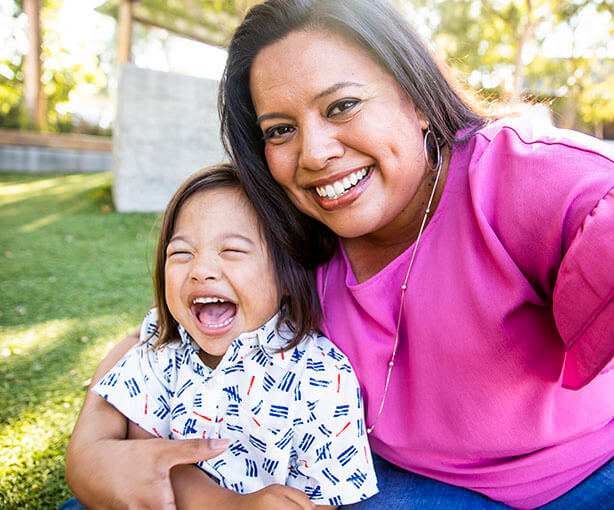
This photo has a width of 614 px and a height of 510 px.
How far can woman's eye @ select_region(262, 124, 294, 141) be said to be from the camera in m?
1.59

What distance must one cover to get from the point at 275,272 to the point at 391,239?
1.32ft

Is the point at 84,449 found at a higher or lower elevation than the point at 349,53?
lower

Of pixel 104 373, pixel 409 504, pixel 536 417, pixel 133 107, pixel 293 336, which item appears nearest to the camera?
pixel 536 417

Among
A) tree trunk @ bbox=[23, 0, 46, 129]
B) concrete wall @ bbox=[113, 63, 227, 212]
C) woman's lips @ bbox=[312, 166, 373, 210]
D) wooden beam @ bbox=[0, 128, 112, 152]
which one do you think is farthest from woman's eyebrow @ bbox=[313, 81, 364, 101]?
tree trunk @ bbox=[23, 0, 46, 129]

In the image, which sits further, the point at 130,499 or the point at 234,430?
the point at 234,430

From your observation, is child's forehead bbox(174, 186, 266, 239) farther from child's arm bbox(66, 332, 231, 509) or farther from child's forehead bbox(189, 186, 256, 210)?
child's arm bbox(66, 332, 231, 509)

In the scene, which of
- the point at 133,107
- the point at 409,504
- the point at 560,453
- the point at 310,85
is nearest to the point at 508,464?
the point at 560,453

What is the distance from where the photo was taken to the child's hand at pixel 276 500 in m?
1.37

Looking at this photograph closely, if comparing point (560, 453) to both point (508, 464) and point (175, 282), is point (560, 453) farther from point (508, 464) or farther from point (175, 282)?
point (175, 282)

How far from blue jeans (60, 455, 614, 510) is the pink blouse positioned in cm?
3

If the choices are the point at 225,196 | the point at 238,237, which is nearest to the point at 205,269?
the point at 238,237

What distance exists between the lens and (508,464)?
4.96 ft

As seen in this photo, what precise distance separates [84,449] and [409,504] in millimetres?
1025

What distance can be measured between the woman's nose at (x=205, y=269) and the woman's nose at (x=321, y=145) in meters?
0.43
